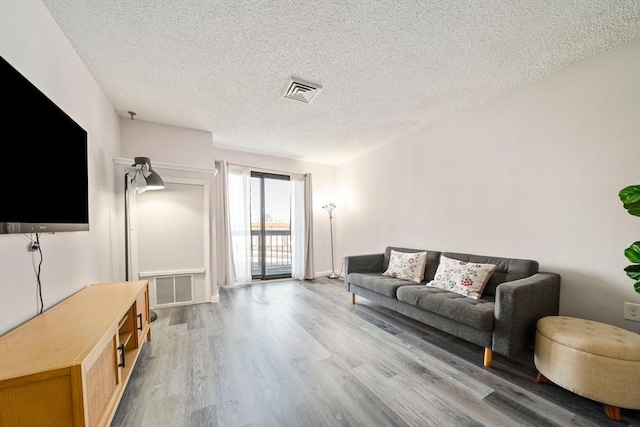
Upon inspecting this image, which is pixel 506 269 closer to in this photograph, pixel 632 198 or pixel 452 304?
pixel 452 304

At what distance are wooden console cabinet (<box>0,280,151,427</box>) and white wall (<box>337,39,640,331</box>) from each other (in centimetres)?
321

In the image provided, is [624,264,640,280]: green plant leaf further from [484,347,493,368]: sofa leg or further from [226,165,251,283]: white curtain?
[226,165,251,283]: white curtain

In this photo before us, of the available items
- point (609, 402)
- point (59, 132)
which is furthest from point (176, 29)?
point (609, 402)

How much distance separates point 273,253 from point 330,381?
3473mm

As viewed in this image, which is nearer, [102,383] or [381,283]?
[102,383]

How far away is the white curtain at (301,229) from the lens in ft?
15.7

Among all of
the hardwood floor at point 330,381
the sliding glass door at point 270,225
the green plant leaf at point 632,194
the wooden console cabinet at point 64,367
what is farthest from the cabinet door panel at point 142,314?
the green plant leaf at point 632,194

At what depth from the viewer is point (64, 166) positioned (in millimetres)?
1445

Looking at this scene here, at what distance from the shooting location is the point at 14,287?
120 cm

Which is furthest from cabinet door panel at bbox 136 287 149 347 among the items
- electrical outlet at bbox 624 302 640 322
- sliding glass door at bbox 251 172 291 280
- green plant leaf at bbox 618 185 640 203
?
electrical outlet at bbox 624 302 640 322

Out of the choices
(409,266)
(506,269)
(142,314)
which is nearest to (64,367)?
(142,314)

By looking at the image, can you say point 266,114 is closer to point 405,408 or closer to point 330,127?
point 330,127

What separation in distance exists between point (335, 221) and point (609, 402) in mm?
4237

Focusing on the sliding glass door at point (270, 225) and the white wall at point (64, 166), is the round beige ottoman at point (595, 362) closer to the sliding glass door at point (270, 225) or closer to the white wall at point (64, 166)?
the white wall at point (64, 166)
